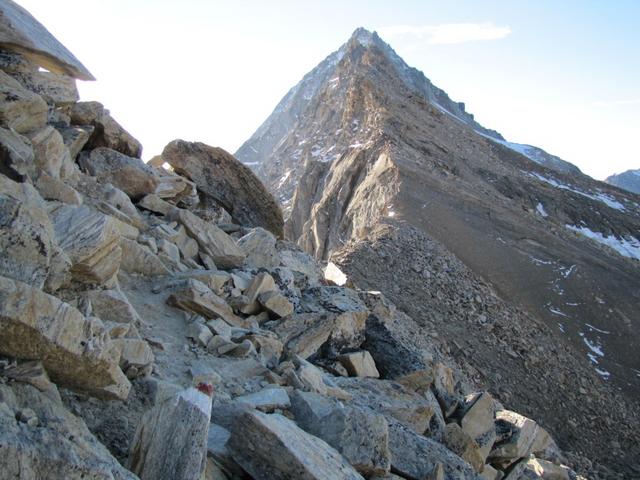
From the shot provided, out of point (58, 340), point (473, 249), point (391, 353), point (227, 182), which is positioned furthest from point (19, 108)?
point (473, 249)

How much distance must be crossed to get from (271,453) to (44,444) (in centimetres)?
170

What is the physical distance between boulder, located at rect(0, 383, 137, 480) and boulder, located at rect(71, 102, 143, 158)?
5.90 m

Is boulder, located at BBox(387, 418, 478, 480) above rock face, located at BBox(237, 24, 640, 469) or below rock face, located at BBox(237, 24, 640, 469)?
below

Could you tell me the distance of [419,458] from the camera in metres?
5.62

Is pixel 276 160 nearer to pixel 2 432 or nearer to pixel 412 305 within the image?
pixel 412 305

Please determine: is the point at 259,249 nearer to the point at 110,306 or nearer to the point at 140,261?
the point at 140,261

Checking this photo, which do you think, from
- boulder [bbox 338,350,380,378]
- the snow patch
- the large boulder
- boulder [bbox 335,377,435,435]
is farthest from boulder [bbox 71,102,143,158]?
the snow patch

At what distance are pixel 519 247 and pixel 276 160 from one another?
42.9 meters

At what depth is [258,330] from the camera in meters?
6.88

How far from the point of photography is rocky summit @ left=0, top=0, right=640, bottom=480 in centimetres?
369

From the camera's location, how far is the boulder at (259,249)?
9.02 m

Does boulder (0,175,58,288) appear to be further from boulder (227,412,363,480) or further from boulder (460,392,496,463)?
boulder (460,392,496,463)

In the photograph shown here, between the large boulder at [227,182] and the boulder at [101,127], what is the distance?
5.25 feet

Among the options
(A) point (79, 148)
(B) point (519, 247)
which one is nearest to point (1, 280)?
(A) point (79, 148)
